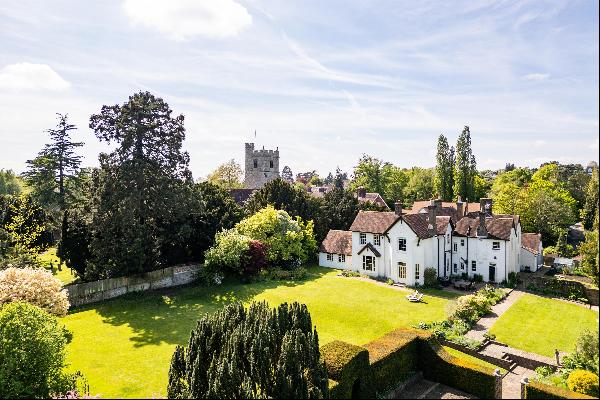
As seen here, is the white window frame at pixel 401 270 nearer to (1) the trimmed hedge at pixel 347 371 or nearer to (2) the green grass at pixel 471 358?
(2) the green grass at pixel 471 358

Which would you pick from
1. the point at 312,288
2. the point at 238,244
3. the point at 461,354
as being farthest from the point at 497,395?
the point at 238,244

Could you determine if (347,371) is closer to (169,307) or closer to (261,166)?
(169,307)

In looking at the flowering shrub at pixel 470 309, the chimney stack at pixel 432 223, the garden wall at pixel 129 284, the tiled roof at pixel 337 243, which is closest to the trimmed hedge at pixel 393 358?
the flowering shrub at pixel 470 309

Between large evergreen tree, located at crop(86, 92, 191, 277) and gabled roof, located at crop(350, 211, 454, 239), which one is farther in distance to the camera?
gabled roof, located at crop(350, 211, 454, 239)

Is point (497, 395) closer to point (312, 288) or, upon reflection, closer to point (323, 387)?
point (323, 387)

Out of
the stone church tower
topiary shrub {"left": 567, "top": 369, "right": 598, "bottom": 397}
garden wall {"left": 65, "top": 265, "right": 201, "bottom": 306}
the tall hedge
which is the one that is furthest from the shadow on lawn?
the stone church tower

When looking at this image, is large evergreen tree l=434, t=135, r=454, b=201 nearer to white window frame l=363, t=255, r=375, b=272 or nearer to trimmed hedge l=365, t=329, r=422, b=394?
white window frame l=363, t=255, r=375, b=272

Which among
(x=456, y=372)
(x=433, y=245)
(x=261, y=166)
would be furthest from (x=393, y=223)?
(x=261, y=166)
